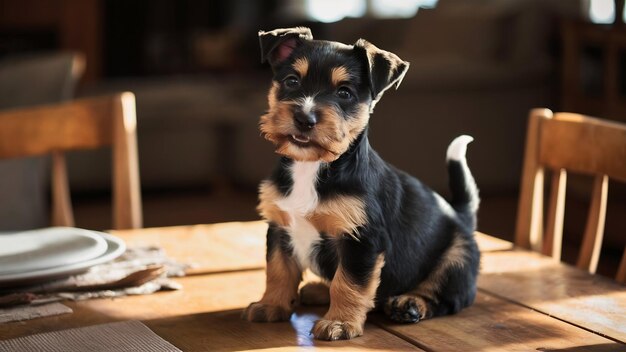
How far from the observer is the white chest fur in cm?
136

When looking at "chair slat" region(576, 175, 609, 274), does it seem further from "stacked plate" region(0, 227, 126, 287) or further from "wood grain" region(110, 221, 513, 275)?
"stacked plate" region(0, 227, 126, 287)

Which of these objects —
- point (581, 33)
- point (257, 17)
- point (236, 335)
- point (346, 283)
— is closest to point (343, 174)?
point (346, 283)

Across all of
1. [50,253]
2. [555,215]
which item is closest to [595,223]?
[555,215]

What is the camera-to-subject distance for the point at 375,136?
5.34 meters

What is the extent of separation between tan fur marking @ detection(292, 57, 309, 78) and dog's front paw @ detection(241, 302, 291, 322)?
349 mm

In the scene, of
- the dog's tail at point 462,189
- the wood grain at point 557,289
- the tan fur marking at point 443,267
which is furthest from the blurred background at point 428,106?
the tan fur marking at point 443,267

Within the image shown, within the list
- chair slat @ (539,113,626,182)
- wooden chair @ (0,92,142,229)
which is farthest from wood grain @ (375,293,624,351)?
wooden chair @ (0,92,142,229)

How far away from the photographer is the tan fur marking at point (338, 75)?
4.31 ft

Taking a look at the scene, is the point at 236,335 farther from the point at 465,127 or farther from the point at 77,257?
the point at 465,127

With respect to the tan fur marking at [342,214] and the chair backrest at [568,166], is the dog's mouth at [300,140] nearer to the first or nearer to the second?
the tan fur marking at [342,214]

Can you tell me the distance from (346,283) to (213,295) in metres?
0.29

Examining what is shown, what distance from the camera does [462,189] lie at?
1.65 metres

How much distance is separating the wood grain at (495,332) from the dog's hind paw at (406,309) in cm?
1

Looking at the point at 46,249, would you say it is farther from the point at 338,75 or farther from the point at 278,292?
the point at 338,75
